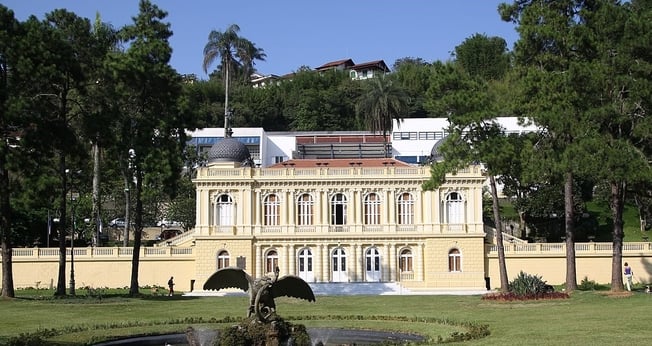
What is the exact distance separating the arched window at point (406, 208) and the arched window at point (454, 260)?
10.9 feet

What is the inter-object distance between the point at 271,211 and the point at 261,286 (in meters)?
36.4

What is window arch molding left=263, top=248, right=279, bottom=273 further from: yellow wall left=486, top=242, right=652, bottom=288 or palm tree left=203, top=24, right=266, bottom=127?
palm tree left=203, top=24, right=266, bottom=127

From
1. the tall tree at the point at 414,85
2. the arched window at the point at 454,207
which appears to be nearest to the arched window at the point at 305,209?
the arched window at the point at 454,207

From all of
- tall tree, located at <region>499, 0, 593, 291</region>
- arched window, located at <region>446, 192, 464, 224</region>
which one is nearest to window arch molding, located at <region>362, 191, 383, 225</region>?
arched window, located at <region>446, 192, 464, 224</region>

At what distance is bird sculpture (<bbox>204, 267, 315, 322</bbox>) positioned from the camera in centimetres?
2478

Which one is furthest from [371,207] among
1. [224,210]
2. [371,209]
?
[224,210]

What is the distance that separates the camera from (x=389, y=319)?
115 feet

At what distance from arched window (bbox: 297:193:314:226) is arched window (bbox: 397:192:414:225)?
18.7 feet

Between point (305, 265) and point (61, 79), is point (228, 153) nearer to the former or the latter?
point (305, 265)

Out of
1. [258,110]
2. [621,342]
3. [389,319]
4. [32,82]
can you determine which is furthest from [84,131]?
[258,110]

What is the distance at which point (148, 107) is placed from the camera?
50.4 metres

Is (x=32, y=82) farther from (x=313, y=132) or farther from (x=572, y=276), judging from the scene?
(x=313, y=132)

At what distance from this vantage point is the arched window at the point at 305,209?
61281 millimetres

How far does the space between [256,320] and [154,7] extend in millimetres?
29384
